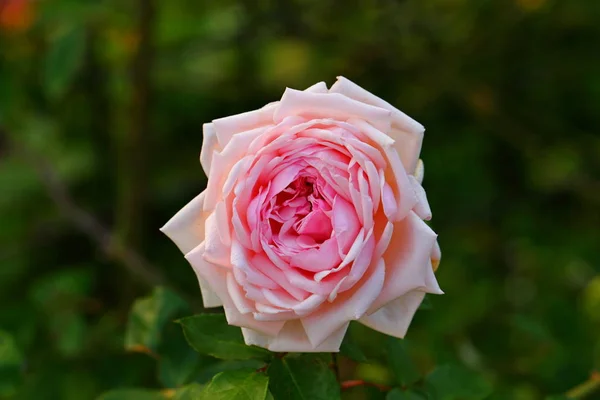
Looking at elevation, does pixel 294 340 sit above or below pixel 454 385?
above

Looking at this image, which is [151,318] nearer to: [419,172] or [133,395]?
[133,395]

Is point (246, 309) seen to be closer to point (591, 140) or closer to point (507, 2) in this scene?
point (507, 2)

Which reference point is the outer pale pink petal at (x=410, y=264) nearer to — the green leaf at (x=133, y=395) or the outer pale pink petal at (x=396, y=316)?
the outer pale pink petal at (x=396, y=316)

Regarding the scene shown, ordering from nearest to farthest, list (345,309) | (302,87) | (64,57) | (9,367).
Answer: (345,309) → (9,367) → (64,57) → (302,87)

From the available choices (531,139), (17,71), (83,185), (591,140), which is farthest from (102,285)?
(591,140)

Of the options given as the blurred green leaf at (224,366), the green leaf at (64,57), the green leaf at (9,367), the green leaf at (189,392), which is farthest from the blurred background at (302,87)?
the green leaf at (189,392)

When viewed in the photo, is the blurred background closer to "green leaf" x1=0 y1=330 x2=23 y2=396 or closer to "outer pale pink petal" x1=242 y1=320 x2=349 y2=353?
"green leaf" x1=0 y1=330 x2=23 y2=396

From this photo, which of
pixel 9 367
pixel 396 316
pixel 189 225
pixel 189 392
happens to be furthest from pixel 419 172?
pixel 9 367

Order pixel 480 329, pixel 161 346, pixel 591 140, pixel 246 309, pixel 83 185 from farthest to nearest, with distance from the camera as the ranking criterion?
pixel 83 185 < pixel 591 140 < pixel 480 329 < pixel 161 346 < pixel 246 309
